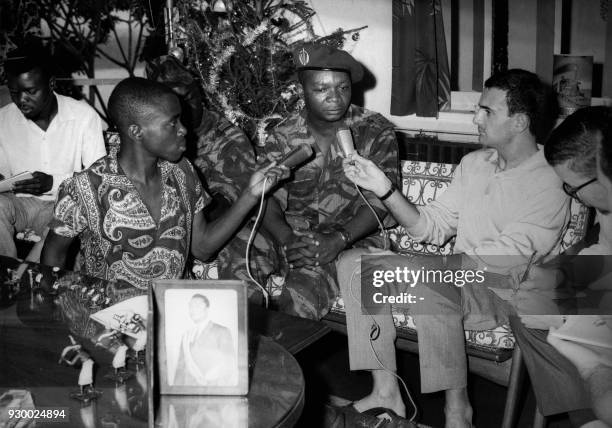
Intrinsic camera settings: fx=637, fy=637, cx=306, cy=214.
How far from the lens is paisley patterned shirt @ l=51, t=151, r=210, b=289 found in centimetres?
249

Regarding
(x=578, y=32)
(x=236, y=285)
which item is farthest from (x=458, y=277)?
(x=578, y=32)

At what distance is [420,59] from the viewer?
424 cm

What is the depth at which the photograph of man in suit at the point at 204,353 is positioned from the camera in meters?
1.54

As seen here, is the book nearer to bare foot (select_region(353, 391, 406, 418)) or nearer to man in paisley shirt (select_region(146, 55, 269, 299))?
man in paisley shirt (select_region(146, 55, 269, 299))

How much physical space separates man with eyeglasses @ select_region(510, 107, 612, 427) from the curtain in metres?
2.01

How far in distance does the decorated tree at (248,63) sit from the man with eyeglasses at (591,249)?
2377 millimetres

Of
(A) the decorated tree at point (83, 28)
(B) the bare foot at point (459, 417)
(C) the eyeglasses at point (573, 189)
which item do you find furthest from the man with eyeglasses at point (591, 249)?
(A) the decorated tree at point (83, 28)

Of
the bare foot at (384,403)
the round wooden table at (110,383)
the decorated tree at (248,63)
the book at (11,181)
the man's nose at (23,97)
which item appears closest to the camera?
the round wooden table at (110,383)

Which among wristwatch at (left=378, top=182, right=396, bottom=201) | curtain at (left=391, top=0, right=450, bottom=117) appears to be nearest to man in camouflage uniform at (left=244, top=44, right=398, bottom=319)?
wristwatch at (left=378, top=182, right=396, bottom=201)

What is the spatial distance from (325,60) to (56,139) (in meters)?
1.70

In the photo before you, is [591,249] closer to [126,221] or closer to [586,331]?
[586,331]

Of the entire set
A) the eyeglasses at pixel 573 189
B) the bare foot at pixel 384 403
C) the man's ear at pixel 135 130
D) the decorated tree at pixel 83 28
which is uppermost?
the decorated tree at pixel 83 28

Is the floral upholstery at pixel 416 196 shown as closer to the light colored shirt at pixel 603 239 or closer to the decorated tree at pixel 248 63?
the light colored shirt at pixel 603 239

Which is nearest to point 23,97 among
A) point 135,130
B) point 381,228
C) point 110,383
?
point 135,130
